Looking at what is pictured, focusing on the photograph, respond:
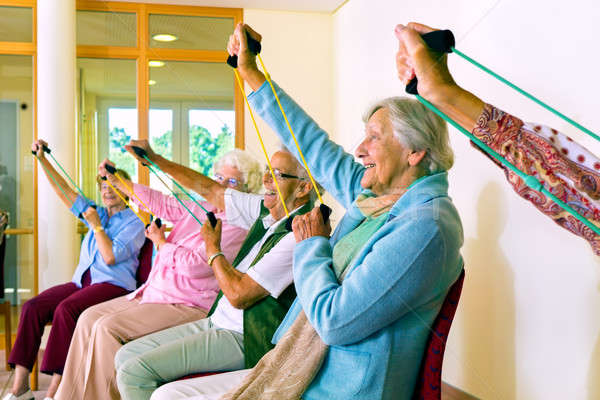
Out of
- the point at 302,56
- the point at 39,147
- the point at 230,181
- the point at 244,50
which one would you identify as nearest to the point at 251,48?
the point at 244,50

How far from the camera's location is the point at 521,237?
1.37 metres

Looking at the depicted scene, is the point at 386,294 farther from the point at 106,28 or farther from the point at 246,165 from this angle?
the point at 106,28

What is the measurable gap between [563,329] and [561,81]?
53cm

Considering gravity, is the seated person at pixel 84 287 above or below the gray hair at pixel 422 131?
below

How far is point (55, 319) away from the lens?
79.2 inches

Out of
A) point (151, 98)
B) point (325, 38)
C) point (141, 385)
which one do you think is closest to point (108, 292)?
point (141, 385)

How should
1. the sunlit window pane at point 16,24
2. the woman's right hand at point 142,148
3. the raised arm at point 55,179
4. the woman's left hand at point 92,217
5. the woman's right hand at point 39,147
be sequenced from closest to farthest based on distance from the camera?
1. the woman's right hand at point 142,148
2. the woman's left hand at point 92,217
3. the raised arm at point 55,179
4. the woman's right hand at point 39,147
5. the sunlit window pane at point 16,24

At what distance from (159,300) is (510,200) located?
100 cm

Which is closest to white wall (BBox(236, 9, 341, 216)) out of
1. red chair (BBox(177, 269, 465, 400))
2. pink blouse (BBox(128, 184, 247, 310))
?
red chair (BBox(177, 269, 465, 400))

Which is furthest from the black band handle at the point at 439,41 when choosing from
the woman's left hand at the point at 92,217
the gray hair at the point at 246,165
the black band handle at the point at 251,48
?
the woman's left hand at the point at 92,217

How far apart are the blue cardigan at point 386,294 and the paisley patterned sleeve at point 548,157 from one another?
242mm

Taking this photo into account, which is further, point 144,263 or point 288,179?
point 144,263

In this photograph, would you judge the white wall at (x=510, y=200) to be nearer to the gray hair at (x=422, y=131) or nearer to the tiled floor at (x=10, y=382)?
the gray hair at (x=422, y=131)

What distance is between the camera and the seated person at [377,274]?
2.67 ft
